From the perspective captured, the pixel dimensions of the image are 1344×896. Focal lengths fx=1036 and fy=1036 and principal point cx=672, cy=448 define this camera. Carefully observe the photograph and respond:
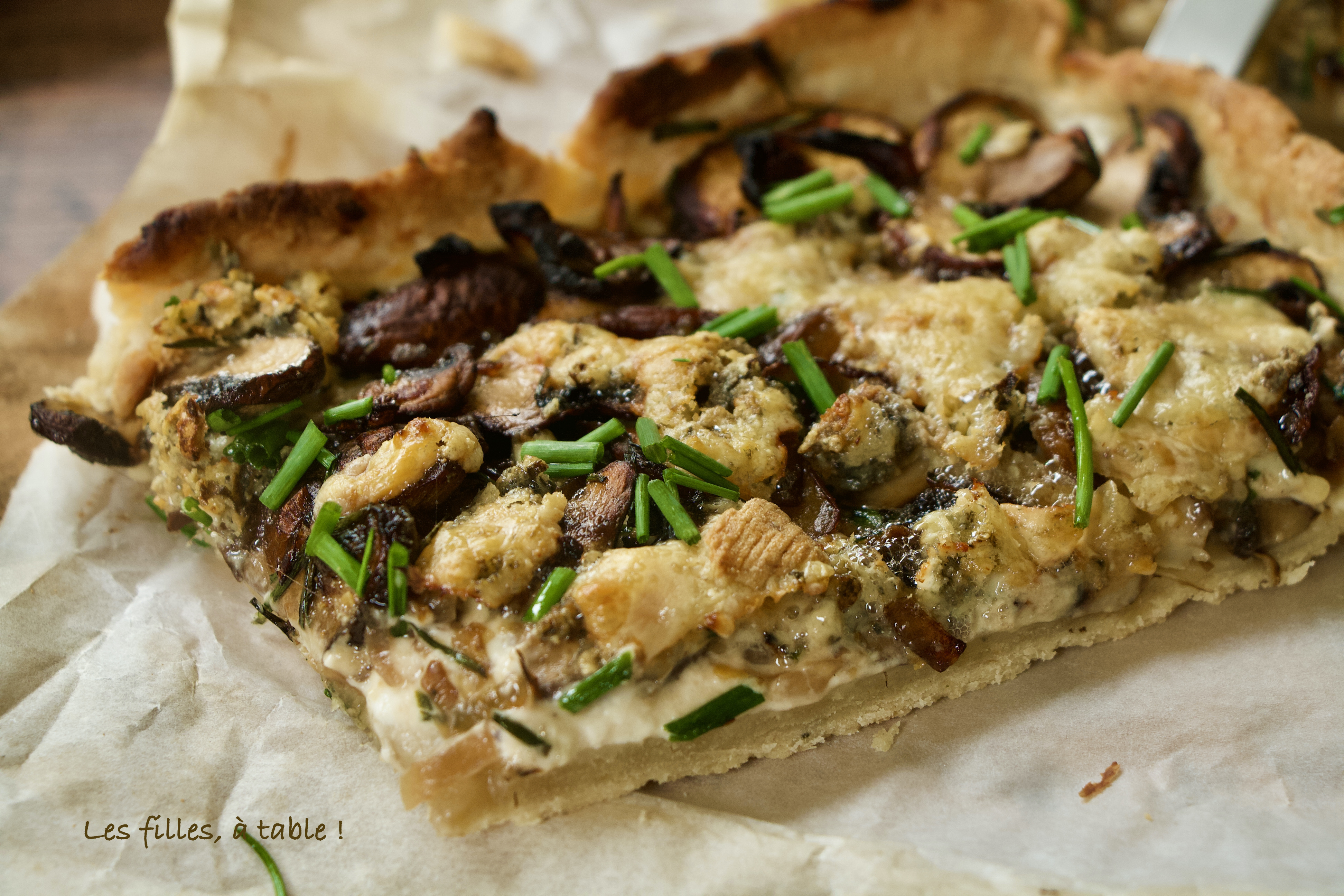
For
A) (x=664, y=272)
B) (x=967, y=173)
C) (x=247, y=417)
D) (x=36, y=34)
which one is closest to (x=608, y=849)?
(x=247, y=417)

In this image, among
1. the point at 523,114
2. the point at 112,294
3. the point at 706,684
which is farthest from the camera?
the point at 523,114

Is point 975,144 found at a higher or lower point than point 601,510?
higher

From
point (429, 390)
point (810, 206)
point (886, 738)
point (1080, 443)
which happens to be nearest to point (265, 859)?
point (429, 390)

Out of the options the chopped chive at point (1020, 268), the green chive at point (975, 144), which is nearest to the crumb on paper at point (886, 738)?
the chopped chive at point (1020, 268)

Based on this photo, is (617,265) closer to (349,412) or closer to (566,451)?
(566,451)

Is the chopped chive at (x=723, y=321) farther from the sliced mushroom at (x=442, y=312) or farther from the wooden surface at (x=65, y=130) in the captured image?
the wooden surface at (x=65, y=130)

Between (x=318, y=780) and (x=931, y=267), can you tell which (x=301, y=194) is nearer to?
(x=318, y=780)
